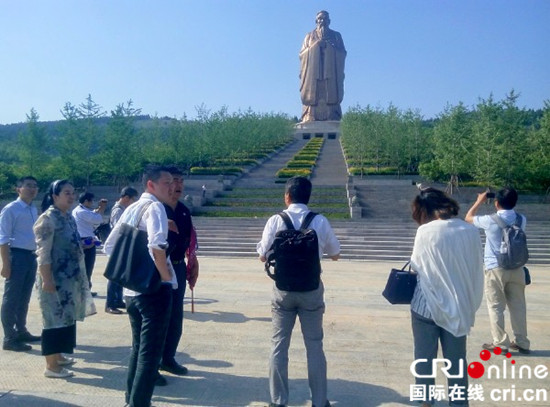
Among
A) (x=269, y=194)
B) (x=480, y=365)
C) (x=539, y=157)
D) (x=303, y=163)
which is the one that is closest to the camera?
(x=480, y=365)

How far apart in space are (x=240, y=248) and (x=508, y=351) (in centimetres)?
951

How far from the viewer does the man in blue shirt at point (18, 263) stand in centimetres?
509

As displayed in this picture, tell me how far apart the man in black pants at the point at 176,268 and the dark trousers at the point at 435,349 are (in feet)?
6.44

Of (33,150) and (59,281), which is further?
(33,150)

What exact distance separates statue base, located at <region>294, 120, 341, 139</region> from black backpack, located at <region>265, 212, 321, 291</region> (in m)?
48.5

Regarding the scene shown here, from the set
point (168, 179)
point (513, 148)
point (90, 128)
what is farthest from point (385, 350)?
point (90, 128)

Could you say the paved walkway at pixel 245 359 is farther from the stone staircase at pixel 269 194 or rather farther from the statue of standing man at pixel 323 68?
the statue of standing man at pixel 323 68

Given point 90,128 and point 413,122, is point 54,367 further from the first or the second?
point 413,122

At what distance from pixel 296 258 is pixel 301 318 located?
452 mm

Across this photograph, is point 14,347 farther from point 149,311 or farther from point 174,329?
point 149,311

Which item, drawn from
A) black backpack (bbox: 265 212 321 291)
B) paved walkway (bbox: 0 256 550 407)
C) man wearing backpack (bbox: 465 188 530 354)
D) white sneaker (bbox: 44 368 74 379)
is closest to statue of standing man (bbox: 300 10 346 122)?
paved walkway (bbox: 0 256 550 407)

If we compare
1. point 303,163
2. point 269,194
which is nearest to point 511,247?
point 269,194

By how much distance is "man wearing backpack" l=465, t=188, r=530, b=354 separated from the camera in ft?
16.6

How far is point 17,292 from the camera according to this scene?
5.18 metres
